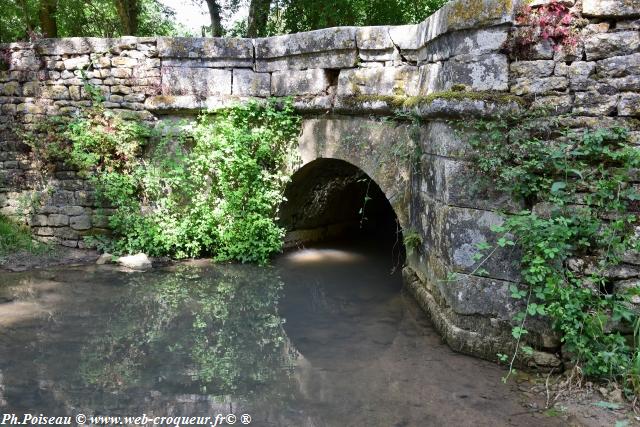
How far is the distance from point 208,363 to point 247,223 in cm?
293

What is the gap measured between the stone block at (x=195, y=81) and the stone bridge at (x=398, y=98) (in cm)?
2

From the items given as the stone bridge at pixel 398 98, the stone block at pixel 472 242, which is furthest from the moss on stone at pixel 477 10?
the stone block at pixel 472 242

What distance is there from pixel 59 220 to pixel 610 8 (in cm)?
693

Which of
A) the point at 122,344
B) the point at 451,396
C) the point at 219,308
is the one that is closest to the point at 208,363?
the point at 122,344

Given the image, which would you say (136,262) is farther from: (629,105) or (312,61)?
(629,105)

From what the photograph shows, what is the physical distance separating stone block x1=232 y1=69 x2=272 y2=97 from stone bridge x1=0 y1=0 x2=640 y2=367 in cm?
1

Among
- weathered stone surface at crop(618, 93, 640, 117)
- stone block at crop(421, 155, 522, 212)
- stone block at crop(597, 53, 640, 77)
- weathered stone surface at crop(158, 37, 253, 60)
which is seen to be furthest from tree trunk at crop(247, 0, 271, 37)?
weathered stone surface at crop(618, 93, 640, 117)

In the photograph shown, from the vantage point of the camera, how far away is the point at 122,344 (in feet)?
15.1

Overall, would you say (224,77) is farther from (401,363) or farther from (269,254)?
(401,363)

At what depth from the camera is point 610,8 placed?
380 cm

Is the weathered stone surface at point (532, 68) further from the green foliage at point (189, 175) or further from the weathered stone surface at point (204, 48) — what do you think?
the weathered stone surface at point (204, 48)

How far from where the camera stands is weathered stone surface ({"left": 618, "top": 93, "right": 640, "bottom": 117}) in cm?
376

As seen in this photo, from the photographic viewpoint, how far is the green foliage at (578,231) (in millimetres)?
3717

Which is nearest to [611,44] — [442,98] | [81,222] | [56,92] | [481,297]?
[442,98]
